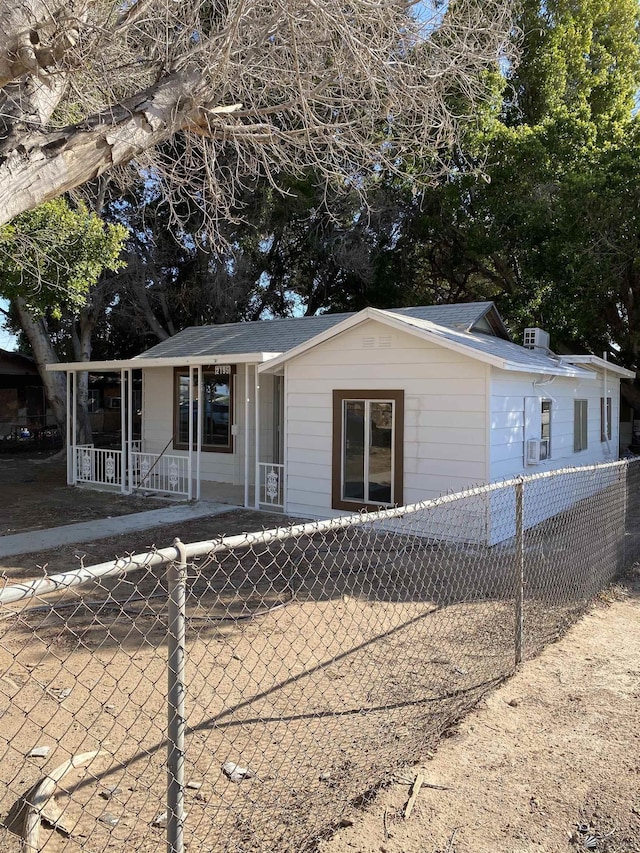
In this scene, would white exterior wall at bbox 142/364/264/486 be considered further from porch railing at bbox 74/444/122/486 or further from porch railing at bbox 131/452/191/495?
porch railing at bbox 74/444/122/486

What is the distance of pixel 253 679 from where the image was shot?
4.77m

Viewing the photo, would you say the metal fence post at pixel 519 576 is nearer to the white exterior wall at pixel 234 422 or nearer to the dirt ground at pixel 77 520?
the dirt ground at pixel 77 520

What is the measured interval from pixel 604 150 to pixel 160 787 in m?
17.9

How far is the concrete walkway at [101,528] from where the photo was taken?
355 inches

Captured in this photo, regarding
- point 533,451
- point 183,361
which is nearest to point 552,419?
point 533,451

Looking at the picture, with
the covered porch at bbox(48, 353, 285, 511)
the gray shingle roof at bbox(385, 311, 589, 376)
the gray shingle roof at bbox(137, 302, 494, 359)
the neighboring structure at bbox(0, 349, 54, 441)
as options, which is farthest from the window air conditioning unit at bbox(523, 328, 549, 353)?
the neighboring structure at bbox(0, 349, 54, 441)

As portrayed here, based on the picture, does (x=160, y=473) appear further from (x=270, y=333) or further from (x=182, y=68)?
(x=182, y=68)

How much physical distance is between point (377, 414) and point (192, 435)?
5.14 m

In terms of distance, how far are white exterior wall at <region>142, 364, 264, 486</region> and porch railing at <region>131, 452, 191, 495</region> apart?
42cm

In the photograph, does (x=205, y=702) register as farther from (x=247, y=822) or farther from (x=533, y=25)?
(x=533, y=25)

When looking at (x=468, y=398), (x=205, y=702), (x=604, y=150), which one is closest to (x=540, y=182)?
(x=604, y=150)

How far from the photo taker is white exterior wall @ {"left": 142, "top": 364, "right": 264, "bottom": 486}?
14336mm

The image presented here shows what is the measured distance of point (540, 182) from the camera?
17531 mm

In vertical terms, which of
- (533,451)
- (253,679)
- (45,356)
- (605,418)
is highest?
(45,356)
